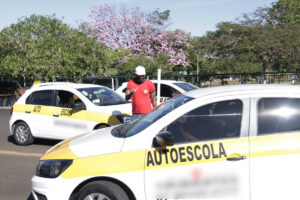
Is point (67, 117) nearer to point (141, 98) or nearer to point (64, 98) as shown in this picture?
point (64, 98)

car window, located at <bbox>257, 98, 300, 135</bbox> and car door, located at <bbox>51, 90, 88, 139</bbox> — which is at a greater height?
car window, located at <bbox>257, 98, 300, 135</bbox>

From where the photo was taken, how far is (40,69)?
21.6m

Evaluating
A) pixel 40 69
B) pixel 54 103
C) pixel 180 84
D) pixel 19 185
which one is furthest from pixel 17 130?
pixel 40 69

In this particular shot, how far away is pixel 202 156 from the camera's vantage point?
363 cm

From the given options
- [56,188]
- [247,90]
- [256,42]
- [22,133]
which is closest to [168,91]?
[22,133]

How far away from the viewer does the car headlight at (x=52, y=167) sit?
3.91m

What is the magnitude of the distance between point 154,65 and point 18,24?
11447 millimetres

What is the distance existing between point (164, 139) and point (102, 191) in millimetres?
825

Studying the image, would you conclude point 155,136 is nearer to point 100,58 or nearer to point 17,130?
point 17,130

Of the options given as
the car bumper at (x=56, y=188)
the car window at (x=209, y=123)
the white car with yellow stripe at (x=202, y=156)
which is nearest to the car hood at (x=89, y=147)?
the white car with yellow stripe at (x=202, y=156)

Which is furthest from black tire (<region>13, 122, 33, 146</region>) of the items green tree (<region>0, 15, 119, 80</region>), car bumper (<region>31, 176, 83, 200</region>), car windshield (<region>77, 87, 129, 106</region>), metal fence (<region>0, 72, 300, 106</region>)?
green tree (<region>0, 15, 119, 80</region>)

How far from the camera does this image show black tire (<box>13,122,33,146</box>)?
928 cm

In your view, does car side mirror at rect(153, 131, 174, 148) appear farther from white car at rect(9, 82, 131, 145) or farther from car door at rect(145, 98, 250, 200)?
white car at rect(9, 82, 131, 145)

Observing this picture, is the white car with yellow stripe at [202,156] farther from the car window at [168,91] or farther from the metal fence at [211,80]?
the metal fence at [211,80]
